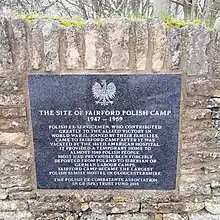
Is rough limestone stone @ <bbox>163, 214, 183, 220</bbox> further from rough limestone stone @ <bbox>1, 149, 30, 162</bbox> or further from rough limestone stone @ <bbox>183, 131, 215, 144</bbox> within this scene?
rough limestone stone @ <bbox>1, 149, 30, 162</bbox>

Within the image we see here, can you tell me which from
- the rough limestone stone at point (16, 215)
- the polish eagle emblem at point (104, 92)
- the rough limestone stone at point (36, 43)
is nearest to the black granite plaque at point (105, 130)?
the polish eagle emblem at point (104, 92)

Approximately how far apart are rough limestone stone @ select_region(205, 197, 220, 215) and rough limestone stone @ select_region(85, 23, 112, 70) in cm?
114

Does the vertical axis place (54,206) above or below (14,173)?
below

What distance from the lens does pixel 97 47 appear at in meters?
1.97

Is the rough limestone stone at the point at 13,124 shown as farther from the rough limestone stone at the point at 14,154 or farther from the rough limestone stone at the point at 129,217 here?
the rough limestone stone at the point at 129,217

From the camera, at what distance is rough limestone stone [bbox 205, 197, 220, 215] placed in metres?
2.23

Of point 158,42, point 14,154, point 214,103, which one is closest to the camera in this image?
point 158,42

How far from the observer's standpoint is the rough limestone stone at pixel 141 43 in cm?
194

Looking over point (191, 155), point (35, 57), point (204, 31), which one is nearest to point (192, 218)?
point (191, 155)

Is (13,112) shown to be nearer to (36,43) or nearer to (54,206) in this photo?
(36,43)

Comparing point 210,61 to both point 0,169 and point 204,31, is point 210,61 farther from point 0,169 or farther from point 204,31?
point 0,169

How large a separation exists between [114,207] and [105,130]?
0.55 m

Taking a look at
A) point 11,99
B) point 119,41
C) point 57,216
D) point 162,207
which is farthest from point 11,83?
point 162,207

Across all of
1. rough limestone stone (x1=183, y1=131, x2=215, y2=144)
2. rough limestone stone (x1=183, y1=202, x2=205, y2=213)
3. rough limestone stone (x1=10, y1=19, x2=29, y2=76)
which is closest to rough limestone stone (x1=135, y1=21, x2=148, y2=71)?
rough limestone stone (x1=183, y1=131, x2=215, y2=144)
